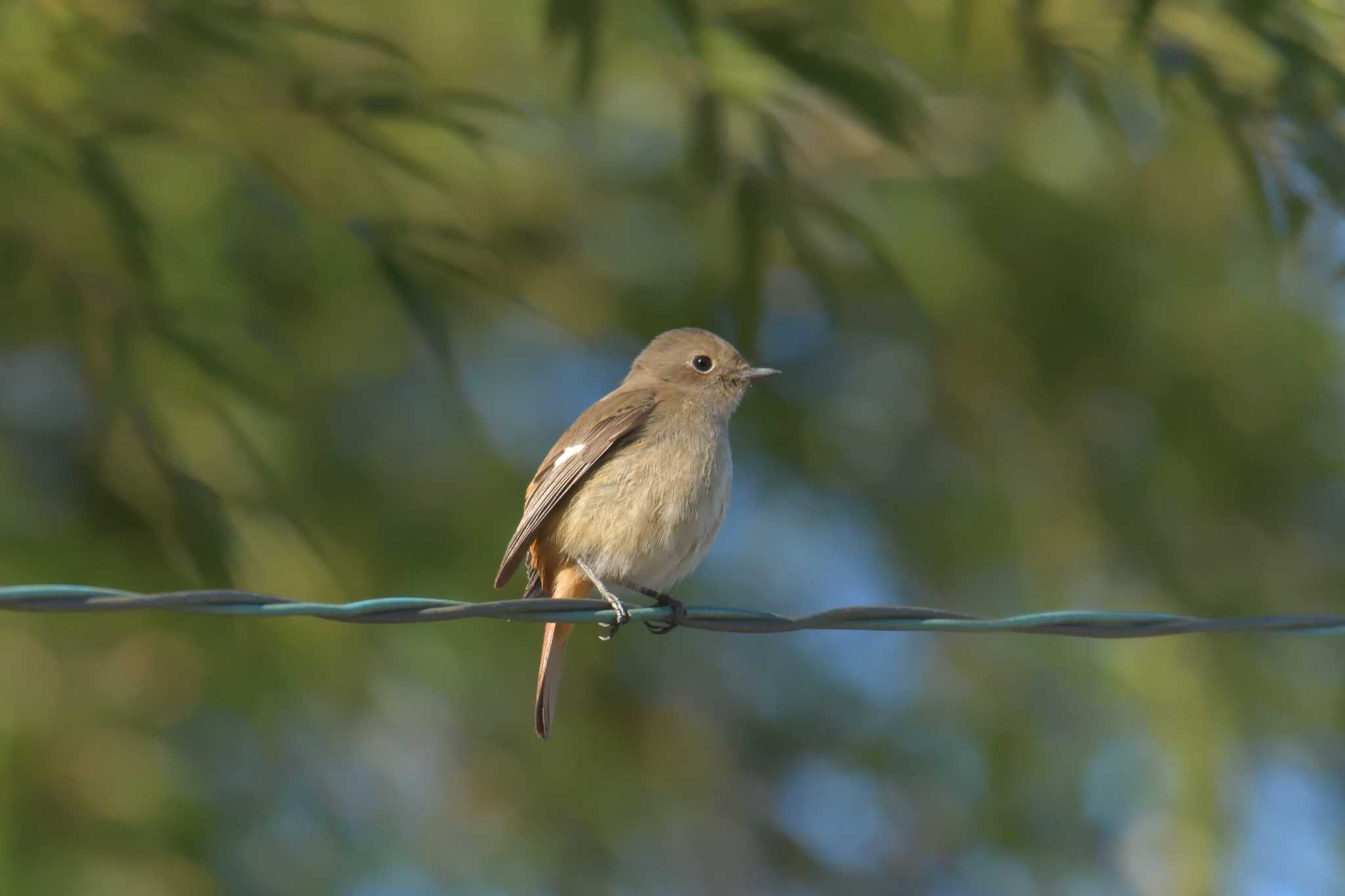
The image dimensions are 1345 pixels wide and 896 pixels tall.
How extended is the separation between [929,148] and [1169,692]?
8.20 ft

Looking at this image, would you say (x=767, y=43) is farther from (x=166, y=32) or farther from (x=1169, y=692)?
(x=1169, y=692)

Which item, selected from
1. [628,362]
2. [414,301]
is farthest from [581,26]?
[628,362]

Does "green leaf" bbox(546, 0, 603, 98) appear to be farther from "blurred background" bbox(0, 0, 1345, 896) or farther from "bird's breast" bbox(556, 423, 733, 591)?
"bird's breast" bbox(556, 423, 733, 591)

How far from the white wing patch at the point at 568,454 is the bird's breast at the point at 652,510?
8 cm

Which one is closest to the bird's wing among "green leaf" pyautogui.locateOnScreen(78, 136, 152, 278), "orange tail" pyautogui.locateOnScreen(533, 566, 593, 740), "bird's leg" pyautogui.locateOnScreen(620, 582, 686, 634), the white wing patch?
the white wing patch

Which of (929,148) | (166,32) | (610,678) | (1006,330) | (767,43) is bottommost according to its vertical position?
(610,678)

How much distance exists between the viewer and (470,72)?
6910 millimetres

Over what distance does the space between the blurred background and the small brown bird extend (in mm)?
392

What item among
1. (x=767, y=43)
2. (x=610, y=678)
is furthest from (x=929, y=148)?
(x=610, y=678)

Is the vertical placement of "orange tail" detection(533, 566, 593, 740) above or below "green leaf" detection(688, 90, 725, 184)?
below

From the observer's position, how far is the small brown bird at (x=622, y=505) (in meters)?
4.34

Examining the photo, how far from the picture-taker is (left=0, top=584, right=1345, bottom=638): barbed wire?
274cm

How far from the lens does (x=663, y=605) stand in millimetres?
4062

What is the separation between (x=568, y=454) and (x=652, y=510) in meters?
0.35
